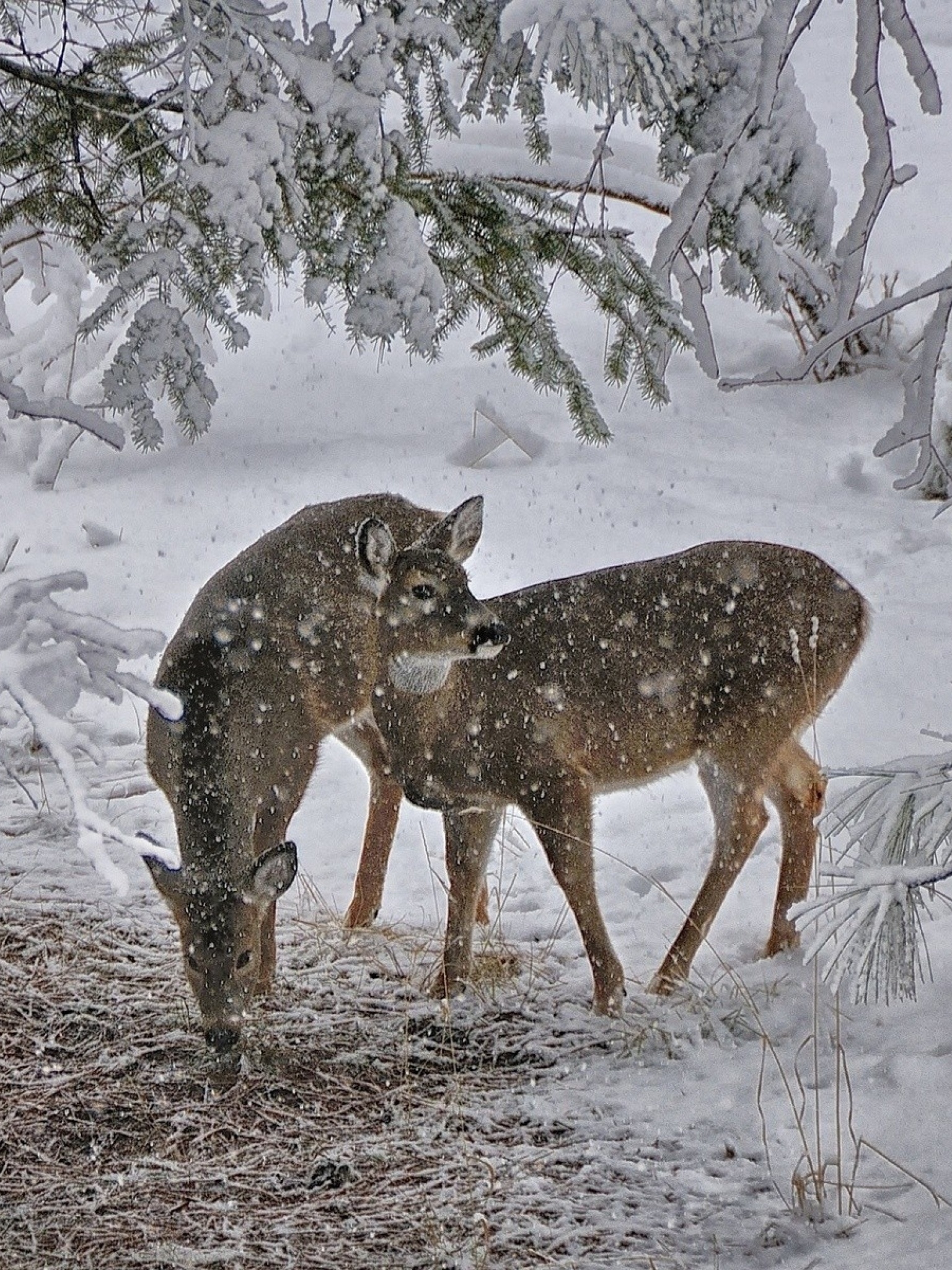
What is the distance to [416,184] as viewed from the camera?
211 inches

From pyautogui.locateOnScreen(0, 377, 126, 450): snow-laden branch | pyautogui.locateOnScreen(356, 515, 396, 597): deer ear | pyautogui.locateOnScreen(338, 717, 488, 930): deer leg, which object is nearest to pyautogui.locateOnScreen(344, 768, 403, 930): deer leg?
pyautogui.locateOnScreen(338, 717, 488, 930): deer leg

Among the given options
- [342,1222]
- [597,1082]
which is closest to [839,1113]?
[597,1082]

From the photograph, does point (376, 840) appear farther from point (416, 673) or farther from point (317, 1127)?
point (317, 1127)

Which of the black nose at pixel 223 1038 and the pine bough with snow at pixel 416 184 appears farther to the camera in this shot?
the black nose at pixel 223 1038

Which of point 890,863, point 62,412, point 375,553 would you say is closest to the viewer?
point 890,863

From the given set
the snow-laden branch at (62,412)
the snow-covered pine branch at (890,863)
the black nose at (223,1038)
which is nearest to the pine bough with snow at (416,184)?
the snow-laden branch at (62,412)

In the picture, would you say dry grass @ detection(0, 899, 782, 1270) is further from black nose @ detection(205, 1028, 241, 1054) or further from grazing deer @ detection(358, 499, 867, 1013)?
grazing deer @ detection(358, 499, 867, 1013)

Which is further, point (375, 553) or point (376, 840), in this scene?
point (376, 840)

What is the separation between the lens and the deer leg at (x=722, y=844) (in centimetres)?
501

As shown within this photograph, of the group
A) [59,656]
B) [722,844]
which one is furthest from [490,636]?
[59,656]

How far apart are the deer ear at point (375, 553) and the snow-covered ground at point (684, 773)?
1169 mm

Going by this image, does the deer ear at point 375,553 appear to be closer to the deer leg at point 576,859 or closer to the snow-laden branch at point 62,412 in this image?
the deer leg at point 576,859

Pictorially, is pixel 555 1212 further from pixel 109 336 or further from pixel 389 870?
pixel 109 336

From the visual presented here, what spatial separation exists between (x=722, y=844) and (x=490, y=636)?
127 centimetres
